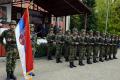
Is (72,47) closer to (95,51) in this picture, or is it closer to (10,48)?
(95,51)

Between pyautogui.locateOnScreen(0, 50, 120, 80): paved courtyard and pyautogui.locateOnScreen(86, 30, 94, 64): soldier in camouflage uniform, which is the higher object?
pyautogui.locateOnScreen(86, 30, 94, 64): soldier in camouflage uniform

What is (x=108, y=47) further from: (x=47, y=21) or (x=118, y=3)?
(x=118, y=3)

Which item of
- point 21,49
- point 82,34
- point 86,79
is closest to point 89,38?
point 82,34

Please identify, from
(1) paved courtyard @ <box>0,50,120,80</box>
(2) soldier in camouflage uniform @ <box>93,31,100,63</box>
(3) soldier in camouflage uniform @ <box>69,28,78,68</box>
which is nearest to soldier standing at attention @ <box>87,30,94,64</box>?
(2) soldier in camouflage uniform @ <box>93,31,100,63</box>

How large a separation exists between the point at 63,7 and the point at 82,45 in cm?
585

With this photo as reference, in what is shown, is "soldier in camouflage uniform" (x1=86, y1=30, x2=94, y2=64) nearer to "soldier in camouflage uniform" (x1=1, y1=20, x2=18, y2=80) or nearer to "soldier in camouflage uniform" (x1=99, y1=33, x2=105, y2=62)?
"soldier in camouflage uniform" (x1=99, y1=33, x2=105, y2=62)

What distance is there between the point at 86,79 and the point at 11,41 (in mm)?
2908

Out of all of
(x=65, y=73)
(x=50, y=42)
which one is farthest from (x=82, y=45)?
(x=65, y=73)

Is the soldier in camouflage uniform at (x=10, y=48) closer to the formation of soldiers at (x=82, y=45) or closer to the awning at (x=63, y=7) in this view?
the formation of soldiers at (x=82, y=45)

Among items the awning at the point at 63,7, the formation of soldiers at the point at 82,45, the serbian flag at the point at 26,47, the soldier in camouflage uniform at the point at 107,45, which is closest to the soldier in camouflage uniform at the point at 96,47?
the formation of soldiers at the point at 82,45

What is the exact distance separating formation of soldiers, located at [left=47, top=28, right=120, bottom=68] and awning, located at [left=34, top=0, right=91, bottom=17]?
2.95 metres

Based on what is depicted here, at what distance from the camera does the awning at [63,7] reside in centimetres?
1914

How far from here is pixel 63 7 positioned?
64.7 ft

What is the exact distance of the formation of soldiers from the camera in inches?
546
